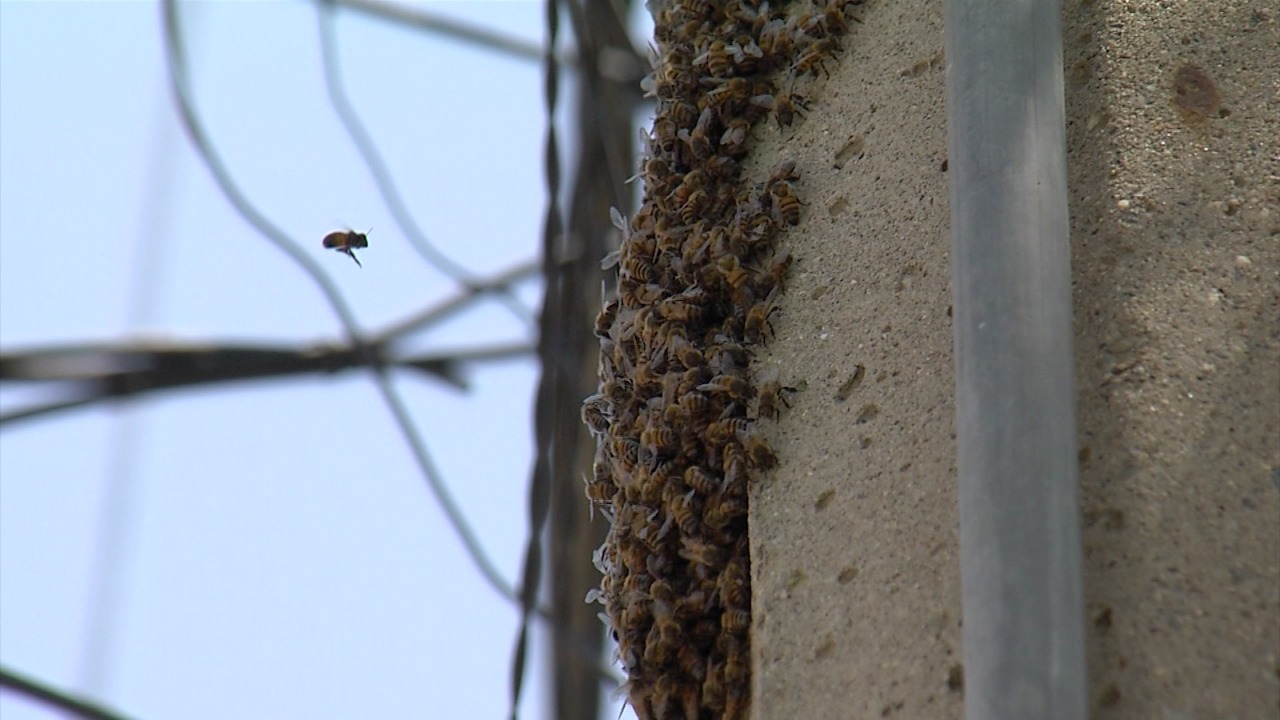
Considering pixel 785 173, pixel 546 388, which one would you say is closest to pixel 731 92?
pixel 785 173

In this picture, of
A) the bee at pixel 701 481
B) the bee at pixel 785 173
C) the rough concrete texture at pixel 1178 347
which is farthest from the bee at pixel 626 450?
the rough concrete texture at pixel 1178 347

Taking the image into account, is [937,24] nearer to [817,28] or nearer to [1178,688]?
[817,28]

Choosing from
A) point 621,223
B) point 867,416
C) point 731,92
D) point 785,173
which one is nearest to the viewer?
point 867,416

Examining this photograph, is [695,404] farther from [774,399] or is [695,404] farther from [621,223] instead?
[621,223]

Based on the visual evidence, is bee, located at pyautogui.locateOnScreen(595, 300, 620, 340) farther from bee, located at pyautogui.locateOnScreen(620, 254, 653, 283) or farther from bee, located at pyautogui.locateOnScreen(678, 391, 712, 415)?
bee, located at pyautogui.locateOnScreen(678, 391, 712, 415)

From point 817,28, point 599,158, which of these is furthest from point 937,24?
point 599,158

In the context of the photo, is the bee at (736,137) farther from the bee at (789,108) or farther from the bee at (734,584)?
the bee at (734,584)

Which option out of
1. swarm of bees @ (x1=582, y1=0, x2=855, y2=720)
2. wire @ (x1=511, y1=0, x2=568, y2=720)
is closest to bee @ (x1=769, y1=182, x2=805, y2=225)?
swarm of bees @ (x1=582, y1=0, x2=855, y2=720)
